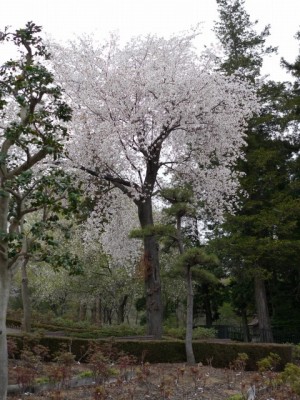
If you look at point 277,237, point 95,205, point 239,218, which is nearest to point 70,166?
point 95,205

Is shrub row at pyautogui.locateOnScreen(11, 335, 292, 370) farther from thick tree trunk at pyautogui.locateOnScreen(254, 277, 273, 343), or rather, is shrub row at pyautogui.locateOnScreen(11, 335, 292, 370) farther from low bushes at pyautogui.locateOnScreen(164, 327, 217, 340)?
thick tree trunk at pyautogui.locateOnScreen(254, 277, 273, 343)

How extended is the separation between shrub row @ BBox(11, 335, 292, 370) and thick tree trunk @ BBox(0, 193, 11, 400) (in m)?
5.03

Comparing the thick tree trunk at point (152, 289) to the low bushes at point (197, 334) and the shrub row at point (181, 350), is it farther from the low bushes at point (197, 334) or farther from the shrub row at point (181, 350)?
the low bushes at point (197, 334)

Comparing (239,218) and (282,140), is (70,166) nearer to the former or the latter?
(239,218)

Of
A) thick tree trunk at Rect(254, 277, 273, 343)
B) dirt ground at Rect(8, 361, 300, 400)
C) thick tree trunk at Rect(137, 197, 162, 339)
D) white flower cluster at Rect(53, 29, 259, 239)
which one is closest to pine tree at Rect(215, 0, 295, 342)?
thick tree trunk at Rect(254, 277, 273, 343)

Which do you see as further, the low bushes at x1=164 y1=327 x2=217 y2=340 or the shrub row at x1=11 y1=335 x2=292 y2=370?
the low bushes at x1=164 y1=327 x2=217 y2=340

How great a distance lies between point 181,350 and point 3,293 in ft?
22.3

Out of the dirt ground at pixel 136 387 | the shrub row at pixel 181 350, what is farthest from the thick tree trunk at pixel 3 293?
the shrub row at pixel 181 350

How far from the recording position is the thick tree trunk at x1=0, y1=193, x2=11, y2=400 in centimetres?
633

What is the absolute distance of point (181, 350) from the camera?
39.5ft

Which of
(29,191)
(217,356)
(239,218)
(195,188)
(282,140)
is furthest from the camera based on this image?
(282,140)

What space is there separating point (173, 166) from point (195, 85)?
2.96m

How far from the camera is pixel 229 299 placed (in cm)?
2628

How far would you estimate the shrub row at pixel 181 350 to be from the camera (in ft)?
37.8
